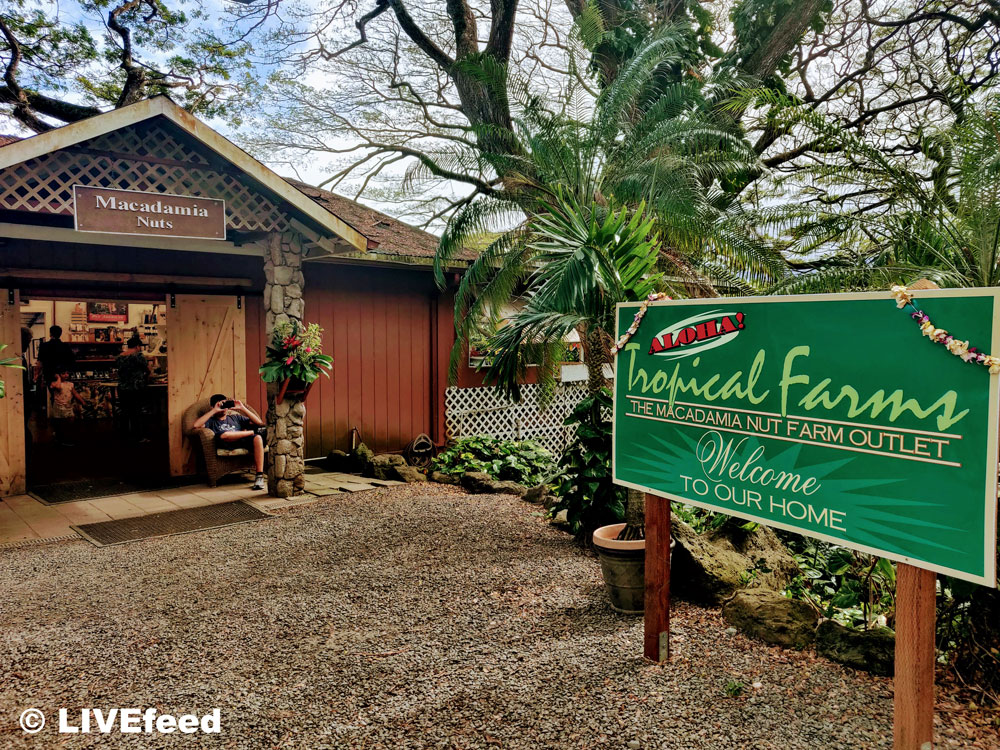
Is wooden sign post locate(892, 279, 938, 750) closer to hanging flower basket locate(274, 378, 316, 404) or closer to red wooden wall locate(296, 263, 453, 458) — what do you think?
hanging flower basket locate(274, 378, 316, 404)

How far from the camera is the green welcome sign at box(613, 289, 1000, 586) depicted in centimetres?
230

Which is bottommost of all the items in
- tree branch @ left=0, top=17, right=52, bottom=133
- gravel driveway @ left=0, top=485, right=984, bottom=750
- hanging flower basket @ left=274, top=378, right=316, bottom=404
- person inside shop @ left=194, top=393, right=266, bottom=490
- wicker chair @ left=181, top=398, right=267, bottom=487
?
gravel driveway @ left=0, top=485, right=984, bottom=750

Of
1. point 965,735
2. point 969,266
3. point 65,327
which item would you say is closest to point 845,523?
point 965,735

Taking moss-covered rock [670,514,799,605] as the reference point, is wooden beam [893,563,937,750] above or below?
above

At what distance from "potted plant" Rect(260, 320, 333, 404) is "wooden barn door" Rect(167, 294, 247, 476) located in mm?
1730

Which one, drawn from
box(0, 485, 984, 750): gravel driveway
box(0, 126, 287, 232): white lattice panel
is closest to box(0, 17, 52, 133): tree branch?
box(0, 126, 287, 232): white lattice panel

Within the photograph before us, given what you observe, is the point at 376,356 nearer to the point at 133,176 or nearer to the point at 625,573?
the point at 133,176

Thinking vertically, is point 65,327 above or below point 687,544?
above

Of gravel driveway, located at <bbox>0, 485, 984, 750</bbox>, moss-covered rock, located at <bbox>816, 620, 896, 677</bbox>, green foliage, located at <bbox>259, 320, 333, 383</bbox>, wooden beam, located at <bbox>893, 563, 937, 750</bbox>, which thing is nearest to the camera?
wooden beam, located at <bbox>893, 563, 937, 750</bbox>

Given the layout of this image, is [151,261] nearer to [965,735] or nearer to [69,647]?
[69,647]

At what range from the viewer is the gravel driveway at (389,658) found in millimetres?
2936

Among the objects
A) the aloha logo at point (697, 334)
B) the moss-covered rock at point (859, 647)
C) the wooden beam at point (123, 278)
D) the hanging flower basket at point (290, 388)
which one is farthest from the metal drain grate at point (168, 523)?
the moss-covered rock at point (859, 647)

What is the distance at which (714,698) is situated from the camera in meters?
3.18

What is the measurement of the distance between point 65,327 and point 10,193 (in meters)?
11.6
